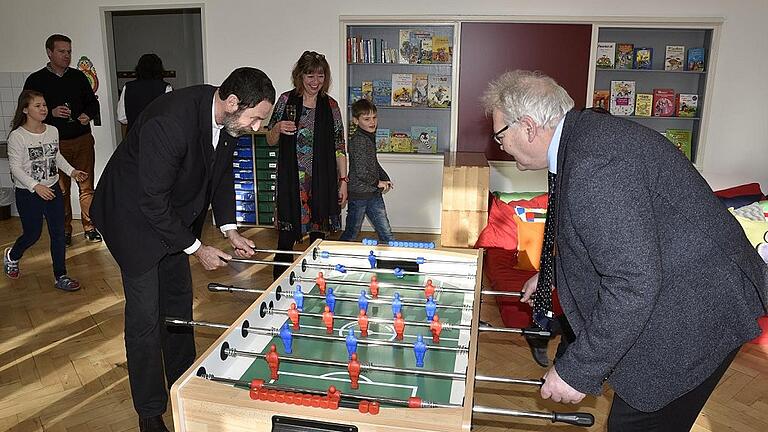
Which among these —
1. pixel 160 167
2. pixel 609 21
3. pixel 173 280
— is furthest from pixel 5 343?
pixel 609 21

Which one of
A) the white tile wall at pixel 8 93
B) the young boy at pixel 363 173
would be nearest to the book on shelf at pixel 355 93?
the young boy at pixel 363 173

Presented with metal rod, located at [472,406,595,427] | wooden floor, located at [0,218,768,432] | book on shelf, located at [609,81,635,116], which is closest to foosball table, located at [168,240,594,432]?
metal rod, located at [472,406,595,427]

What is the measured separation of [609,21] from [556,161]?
4.30 m

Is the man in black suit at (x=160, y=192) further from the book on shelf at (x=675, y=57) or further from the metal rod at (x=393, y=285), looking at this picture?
the book on shelf at (x=675, y=57)

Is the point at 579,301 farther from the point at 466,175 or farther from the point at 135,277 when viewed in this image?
the point at 466,175

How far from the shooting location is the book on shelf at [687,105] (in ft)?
17.7

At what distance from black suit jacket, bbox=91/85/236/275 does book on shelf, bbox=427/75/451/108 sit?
3572mm

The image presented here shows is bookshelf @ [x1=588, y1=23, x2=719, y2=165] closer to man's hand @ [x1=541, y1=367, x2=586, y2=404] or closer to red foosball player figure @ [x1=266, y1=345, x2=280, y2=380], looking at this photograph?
man's hand @ [x1=541, y1=367, x2=586, y2=404]

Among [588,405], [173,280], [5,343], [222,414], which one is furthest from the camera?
[5,343]

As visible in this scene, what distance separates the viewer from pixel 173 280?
245 centimetres

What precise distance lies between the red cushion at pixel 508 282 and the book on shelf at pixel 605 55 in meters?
2.26

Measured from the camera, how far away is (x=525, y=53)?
530 centimetres

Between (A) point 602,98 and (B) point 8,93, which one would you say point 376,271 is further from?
Result: (B) point 8,93

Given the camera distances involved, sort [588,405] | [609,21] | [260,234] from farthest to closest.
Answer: [260,234] → [609,21] → [588,405]
